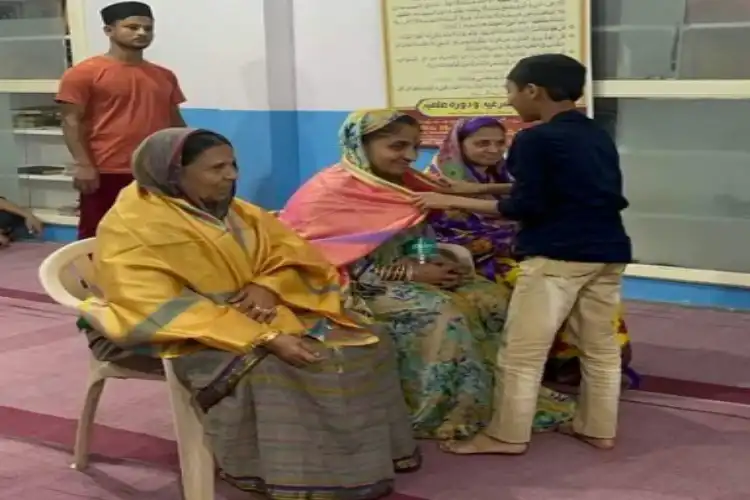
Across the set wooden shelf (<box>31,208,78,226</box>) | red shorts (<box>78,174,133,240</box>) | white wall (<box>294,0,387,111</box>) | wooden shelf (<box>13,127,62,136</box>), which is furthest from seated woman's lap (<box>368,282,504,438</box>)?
wooden shelf (<box>13,127,62,136</box>)

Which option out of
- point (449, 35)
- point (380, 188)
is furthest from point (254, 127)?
point (380, 188)

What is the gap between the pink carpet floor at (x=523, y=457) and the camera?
2775 mm

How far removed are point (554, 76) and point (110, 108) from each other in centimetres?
227

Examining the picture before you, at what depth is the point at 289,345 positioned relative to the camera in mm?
2504

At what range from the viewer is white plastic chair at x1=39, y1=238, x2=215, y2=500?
250cm

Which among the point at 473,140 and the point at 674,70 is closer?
the point at 473,140

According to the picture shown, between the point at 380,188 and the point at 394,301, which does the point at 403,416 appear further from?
the point at 380,188

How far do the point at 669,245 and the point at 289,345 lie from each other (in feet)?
9.47

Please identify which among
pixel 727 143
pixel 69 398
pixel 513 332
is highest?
pixel 727 143

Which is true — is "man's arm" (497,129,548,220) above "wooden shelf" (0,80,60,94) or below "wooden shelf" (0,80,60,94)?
below

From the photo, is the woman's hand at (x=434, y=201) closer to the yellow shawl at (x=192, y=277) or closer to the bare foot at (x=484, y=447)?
the yellow shawl at (x=192, y=277)

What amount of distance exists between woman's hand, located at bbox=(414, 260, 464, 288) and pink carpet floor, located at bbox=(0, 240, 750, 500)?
486mm

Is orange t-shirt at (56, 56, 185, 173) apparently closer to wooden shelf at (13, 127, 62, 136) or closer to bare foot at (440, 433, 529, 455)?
bare foot at (440, 433, 529, 455)

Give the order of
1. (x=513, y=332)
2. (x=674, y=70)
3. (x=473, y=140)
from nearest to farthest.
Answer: (x=513, y=332) < (x=473, y=140) < (x=674, y=70)
